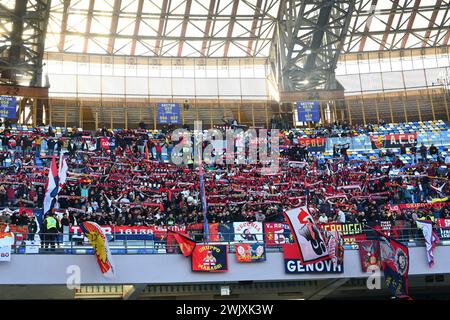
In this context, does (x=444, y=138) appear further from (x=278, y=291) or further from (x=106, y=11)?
(x=106, y=11)

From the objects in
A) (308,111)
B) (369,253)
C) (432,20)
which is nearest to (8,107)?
(308,111)

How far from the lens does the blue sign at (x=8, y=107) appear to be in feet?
120

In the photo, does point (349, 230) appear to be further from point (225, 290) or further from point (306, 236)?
point (225, 290)

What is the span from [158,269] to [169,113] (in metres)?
23.6

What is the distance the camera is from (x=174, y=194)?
25.9 m

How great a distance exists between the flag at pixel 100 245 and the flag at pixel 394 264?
28.3 feet

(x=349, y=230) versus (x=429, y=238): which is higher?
(x=349, y=230)

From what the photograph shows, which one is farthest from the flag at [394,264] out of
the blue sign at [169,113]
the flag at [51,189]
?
the blue sign at [169,113]

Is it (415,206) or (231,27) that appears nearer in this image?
(415,206)

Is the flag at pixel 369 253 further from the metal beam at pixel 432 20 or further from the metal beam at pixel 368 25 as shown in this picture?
the metal beam at pixel 432 20

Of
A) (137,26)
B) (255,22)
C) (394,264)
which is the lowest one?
(394,264)

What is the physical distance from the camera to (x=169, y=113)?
41.3 metres

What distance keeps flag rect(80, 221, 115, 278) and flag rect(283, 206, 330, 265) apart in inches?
223

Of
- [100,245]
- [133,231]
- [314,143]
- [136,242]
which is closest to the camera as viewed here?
[100,245]
